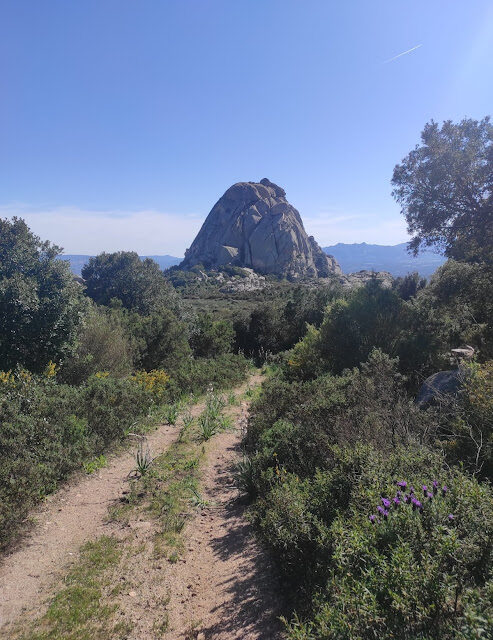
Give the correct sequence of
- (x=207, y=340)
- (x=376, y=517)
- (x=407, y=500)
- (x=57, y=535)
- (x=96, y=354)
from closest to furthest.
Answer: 1. (x=376, y=517)
2. (x=407, y=500)
3. (x=57, y=535)
4. (x=96, y=354)
5. (x=207, y=340)

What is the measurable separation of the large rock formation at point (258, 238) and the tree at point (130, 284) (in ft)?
251

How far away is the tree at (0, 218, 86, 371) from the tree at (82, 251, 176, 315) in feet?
56.8

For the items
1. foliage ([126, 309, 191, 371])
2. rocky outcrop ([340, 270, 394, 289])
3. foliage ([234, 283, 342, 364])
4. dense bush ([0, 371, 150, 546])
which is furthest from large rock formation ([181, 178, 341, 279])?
dense bush ([0, 371, 150, 546])

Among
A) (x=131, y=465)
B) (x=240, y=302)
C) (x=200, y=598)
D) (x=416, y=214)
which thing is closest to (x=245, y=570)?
(x=200, y=598)

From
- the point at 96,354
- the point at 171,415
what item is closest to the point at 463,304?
the point at 171,415

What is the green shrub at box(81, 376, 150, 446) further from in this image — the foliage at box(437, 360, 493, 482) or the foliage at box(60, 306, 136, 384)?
the foliage at box(437, 360, 493, 482)

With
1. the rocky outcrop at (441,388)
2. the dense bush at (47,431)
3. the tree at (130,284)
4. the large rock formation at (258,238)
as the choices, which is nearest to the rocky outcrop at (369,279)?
the rocky outcrop at (441,388)

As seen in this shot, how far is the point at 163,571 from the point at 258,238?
11570cm

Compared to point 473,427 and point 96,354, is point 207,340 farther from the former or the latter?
point 473,427

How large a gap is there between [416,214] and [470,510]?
12.3 m

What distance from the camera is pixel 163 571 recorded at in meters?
4.17

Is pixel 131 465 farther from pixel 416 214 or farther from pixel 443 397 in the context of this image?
pixel 416 214

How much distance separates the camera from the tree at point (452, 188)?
10.9m

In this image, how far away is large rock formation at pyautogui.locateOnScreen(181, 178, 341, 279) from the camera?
113312 mm
